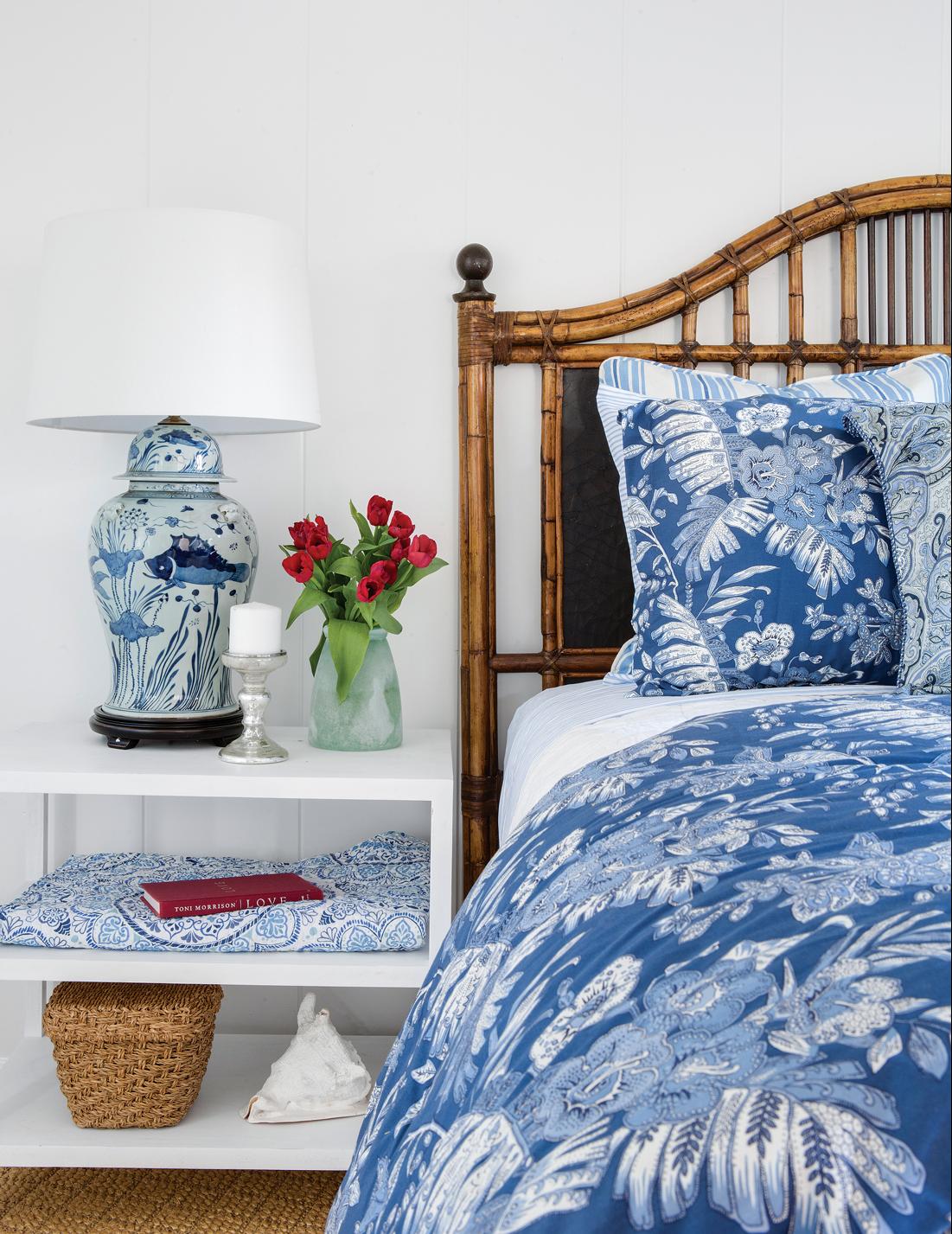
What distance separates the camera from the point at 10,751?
1.61 metres

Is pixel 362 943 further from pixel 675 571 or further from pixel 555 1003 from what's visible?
pixel 555 1003

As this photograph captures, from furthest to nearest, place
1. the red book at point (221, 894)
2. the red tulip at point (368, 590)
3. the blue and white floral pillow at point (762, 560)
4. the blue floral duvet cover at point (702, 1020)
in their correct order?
1. the red tulip at point (368, 590)
2. the red book at point (221, 894)
3. the blue and white floral pillow at point (762, 560)
4. the blue floral duvet cover at point (702, 1020)

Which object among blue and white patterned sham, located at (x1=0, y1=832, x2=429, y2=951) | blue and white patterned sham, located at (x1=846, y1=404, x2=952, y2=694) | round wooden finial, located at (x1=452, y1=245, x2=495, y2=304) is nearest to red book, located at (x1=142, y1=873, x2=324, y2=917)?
blue and white patterned sham, located at (x1=0, y1=832, x2=429, y2=951)

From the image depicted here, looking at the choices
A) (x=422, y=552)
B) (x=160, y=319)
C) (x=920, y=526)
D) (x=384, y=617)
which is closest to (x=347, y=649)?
(x=384, y=617)

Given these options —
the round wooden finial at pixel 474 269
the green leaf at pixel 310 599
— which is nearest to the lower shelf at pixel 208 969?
the green leaf at pixel 310 599

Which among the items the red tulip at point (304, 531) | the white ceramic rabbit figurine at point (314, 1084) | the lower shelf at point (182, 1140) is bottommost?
the lower shelf at point (182, 1140)

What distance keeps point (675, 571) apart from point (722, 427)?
213mm

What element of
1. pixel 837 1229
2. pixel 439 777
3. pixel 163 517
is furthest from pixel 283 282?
pixel 837 1229

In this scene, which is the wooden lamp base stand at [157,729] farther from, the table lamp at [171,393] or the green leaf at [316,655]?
the green leaf at [316,655]

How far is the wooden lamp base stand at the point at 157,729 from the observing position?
166cm

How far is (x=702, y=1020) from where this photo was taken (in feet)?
1.82

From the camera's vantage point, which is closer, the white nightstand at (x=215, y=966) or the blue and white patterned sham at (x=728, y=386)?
the white nightstand at (x=215, y=966)

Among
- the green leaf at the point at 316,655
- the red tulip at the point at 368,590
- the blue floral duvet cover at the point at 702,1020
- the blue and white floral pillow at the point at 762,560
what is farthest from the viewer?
the green leaf at the point at 316,655

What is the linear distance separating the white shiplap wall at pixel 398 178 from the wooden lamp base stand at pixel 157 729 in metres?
0.28
